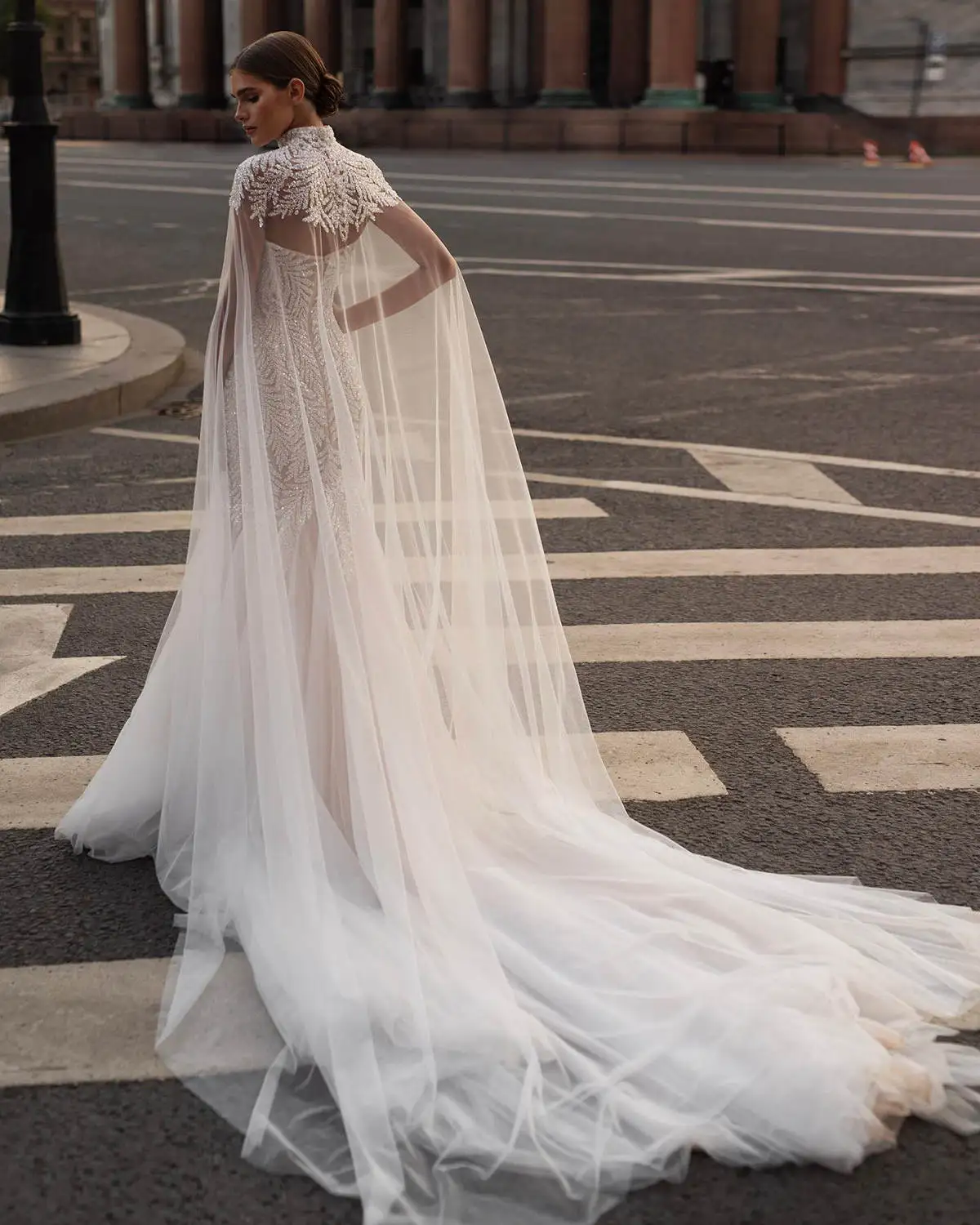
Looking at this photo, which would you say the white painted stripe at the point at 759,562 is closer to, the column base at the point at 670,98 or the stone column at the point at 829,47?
the column base at the point at 670,98

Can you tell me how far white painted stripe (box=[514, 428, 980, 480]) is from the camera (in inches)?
335

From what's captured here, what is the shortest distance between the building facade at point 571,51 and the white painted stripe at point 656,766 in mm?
43097

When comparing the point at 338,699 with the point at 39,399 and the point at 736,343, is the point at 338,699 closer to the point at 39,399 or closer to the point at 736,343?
the point at 39,399

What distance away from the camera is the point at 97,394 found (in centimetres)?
986

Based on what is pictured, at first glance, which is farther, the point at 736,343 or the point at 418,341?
the point at 736,343

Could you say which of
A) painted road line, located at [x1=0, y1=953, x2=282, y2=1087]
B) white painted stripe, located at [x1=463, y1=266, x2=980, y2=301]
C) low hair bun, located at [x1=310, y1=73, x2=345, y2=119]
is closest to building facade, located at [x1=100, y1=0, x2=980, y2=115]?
white painted stripe, located at [x1=463, y1=266, x2=980, y2=301]

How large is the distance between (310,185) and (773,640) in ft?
8.75

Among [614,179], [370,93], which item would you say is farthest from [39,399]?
[370,93]

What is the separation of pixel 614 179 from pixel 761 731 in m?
27.0

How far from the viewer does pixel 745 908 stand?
139 inches

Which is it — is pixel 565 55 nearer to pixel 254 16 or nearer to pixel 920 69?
pixel 920 69

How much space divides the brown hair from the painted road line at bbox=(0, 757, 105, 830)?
70.5 inches

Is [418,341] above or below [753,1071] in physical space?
above

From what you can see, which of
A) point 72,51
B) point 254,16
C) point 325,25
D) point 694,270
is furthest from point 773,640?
point 72,51
